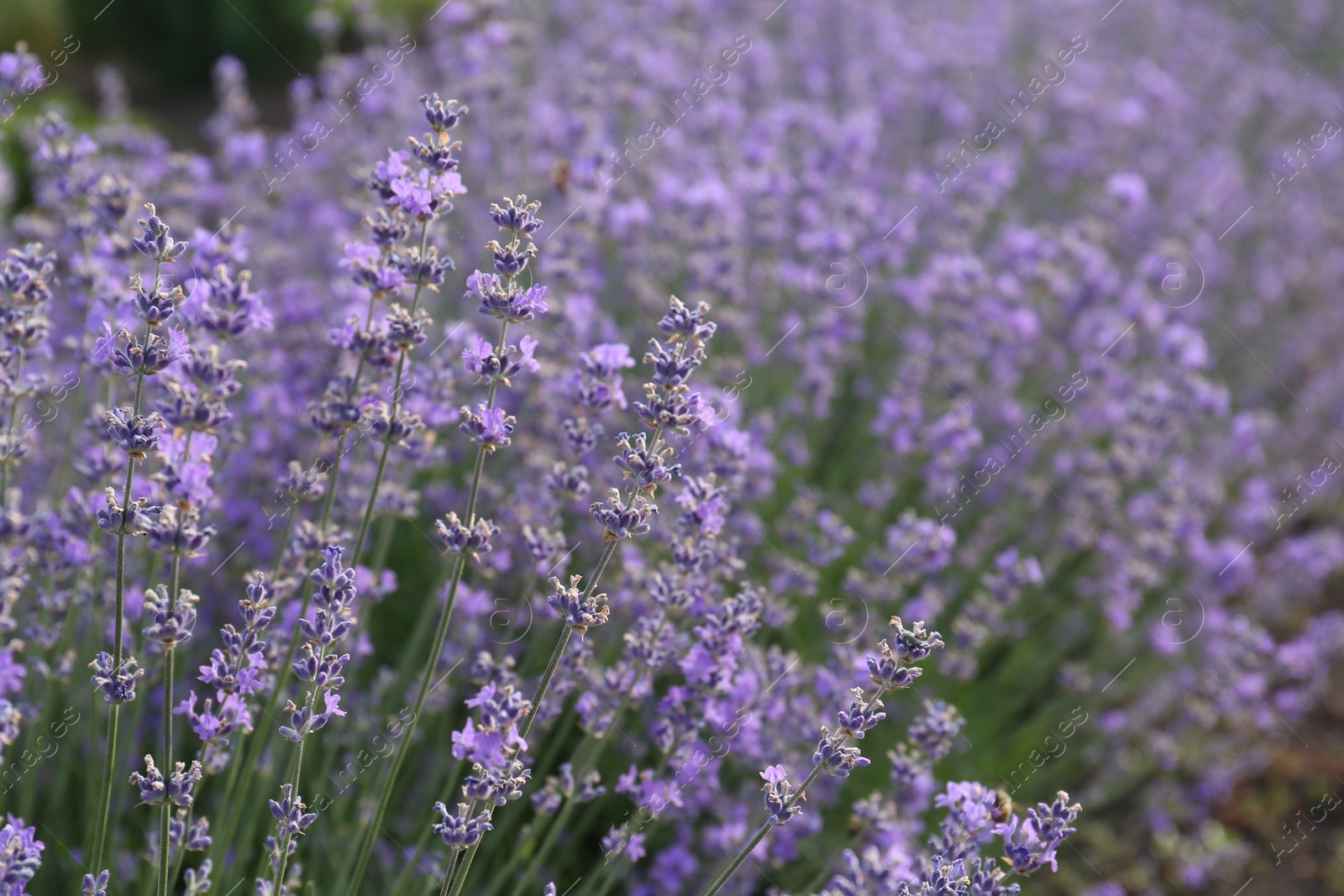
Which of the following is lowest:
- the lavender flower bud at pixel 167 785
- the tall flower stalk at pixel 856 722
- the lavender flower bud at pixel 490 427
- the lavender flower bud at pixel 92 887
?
the lavender flower bud at pixel 92 887

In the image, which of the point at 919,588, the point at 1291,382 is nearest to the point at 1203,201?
the point at 1291,382

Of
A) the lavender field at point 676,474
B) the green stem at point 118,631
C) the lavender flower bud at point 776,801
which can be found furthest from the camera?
the lavender field at point 676,474

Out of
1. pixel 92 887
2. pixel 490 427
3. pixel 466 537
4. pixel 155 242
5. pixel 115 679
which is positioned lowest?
pixel 92 887

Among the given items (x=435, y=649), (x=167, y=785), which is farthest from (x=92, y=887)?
(x=435, y=649)

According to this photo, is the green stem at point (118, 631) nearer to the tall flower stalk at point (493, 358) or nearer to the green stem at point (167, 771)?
the green stem at point (167, 771)

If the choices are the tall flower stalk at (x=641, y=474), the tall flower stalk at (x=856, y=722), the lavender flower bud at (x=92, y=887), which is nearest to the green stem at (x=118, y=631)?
the lavender flower bud at (x=92, y=887)

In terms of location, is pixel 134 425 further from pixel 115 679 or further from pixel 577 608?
pixel 577 608

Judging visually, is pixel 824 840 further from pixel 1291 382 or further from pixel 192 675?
pixel 1291 382

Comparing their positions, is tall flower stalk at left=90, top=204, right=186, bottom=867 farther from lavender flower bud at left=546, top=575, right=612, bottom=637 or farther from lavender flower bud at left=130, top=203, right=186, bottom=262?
lavender flower bud at left=546, top=575, right=612, bottom=637
